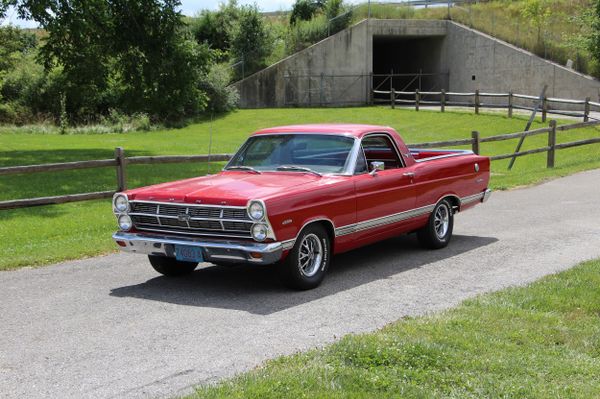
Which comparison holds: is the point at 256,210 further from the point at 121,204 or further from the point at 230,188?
the point at 121,204

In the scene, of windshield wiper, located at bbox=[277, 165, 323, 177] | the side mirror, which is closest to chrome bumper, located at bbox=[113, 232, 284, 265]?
windshield wiper, located at bbox=[277, 165, 323, 177]

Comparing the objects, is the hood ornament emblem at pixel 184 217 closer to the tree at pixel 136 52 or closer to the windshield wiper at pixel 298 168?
the windshield wiper at pixel 298 168

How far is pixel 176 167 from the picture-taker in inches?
925

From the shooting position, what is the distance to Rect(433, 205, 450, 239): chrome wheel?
9969 millimetres

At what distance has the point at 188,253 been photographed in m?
7.52

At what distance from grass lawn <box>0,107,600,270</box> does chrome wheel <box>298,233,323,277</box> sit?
3467 mm

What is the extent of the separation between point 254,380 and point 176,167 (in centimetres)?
1903

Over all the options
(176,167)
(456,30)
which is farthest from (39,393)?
(456,30)

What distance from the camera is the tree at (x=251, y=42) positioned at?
1951 inches

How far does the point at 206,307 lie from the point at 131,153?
20939 millimetres

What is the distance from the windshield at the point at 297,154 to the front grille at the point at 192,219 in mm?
1341

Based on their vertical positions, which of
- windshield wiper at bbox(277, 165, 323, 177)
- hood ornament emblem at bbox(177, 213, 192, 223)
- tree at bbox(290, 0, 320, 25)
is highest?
tree at bbox(290, 0, 320, 25)

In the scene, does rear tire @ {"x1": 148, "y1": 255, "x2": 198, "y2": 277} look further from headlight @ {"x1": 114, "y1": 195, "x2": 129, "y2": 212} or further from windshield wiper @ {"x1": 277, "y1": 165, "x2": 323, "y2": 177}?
windshield wiper @ {"x1": 277, "y1": 165, "x2": 323, "y2": 177}

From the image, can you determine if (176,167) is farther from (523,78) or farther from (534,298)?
(523,78)
